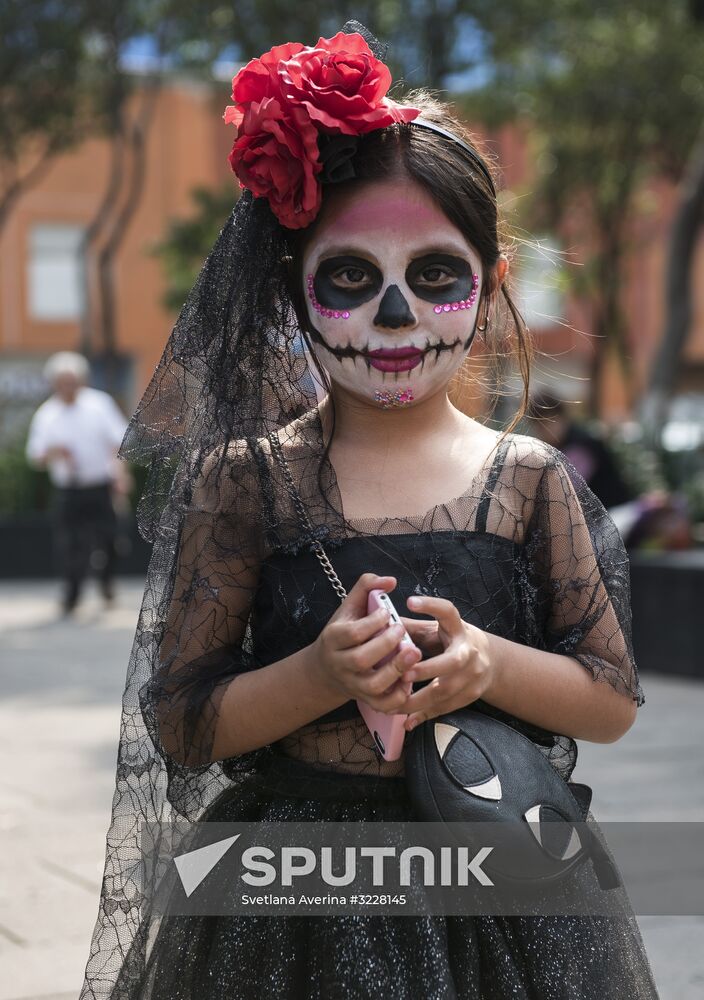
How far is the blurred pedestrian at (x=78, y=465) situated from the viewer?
1046 cm

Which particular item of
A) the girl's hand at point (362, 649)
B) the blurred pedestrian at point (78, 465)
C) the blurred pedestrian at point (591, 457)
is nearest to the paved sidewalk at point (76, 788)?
the blurred pedestrian at point (591, 457)

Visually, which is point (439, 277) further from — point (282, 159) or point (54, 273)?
point (54, 273)

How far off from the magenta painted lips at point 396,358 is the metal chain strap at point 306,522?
0.20m

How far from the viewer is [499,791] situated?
5.96 ft

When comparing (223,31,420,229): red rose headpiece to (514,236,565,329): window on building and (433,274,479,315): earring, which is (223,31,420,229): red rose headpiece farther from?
(514,236,565,329): window on building

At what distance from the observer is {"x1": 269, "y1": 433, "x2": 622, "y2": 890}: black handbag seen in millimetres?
1815

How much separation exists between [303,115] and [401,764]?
0.89 meters

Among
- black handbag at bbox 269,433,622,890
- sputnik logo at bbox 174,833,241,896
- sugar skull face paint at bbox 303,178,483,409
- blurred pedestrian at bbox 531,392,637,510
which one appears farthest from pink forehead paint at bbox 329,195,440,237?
blurred pedestrian at bbox 531,392,637,510

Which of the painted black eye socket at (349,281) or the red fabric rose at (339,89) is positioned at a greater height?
the red fabric rose at (339,89)

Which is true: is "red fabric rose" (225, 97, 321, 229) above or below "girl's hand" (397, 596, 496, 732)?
above

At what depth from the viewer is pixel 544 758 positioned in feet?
6.25

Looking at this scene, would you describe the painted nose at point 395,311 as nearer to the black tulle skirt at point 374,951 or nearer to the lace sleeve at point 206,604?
the lace sleeve at point 206,604

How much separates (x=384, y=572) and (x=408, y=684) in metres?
0.30

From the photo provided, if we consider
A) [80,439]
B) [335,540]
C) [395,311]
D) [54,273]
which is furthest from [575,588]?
[54,273]
